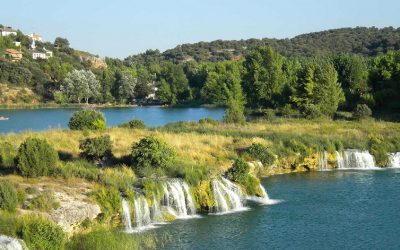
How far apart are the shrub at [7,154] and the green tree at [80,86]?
97.4 m

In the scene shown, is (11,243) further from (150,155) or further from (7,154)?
(7,154)

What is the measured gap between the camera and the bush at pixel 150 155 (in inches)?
1191

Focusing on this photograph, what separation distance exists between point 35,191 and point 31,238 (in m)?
5.13

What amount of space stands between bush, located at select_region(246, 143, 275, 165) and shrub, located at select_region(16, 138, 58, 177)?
15.6 metres

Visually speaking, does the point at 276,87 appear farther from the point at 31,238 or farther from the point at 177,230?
the point at 31,238

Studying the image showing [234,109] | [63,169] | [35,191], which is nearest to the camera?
[35,191]

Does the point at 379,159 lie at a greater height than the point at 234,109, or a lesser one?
lesser

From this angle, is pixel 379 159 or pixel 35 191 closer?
pixel 35 191

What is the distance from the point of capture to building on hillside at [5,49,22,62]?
146288 mm

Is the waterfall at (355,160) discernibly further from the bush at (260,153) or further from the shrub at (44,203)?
the shrub at (44,203)

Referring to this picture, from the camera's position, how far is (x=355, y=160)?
137 feet

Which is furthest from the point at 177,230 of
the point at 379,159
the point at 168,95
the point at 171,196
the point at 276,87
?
the point at 168,95

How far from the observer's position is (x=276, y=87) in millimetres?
77938

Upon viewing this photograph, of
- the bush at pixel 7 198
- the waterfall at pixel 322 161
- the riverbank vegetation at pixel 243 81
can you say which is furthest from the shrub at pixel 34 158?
the riverbank vegetation at pixel 243 81
